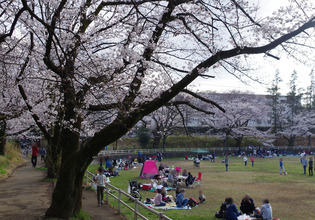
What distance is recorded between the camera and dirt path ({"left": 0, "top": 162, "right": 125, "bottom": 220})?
8045mm

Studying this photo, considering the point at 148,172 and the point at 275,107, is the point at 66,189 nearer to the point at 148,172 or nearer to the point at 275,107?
the point at 148,172

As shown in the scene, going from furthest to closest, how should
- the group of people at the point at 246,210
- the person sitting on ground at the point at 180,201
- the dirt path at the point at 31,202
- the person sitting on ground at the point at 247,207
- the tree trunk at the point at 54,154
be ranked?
the tree trunk at the point at 54,154
the person sitting on ground at the point at 180,201
the person sitting on ground at the point at 247,207
the dirt path at the point at 31,202
the group of people at the point at 246,210

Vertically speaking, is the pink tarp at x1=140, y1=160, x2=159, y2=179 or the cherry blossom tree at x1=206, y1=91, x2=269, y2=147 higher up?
the cherry blossom tree at x1=206, y1=91, x2=269, y2=147

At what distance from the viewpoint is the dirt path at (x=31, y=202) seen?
8.04 m

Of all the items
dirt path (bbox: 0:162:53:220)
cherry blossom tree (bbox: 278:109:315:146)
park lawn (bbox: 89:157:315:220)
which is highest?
cherry blossom tree (bbox: 278:109:315:146)

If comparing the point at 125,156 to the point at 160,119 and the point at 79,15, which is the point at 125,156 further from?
the point at 79,15

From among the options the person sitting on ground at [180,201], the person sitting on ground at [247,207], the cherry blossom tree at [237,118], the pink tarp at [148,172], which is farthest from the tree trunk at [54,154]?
A: the cherry blossom tree at [237,118]

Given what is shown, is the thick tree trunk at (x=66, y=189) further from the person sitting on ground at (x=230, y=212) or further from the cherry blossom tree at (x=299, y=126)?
the cherry blossom tree at (x=299, y=126)

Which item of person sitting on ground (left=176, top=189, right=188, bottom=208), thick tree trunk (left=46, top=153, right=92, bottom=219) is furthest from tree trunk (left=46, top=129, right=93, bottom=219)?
person sitting on ground (left=176, top=189, right=188, bottom=208)

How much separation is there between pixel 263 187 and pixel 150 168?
7.09 meters

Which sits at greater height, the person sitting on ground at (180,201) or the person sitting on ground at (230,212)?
the person sitting on ground at (230,212)

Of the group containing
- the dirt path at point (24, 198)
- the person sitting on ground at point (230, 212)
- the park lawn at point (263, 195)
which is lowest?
the park lawn at point (263, 195)

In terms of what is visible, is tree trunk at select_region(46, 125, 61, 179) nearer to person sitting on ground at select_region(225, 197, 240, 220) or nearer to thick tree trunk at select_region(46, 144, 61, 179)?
thick tree trunk at select_region(46, 144, 61, 179)

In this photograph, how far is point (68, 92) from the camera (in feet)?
22.5
